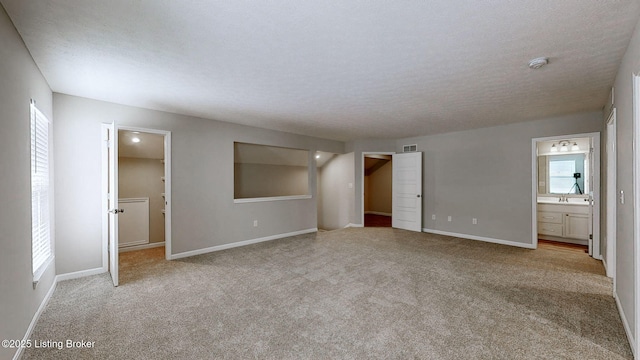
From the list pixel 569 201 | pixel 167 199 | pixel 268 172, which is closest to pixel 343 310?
pixel 167 199

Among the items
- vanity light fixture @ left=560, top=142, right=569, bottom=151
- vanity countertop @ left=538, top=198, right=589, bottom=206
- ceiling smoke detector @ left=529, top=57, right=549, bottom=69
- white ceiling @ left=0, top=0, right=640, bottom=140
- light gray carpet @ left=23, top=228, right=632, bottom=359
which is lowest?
light gray carpet @ left=23, top=228, right=632, bottom=359

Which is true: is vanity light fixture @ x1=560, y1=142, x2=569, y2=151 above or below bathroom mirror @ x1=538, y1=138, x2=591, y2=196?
above

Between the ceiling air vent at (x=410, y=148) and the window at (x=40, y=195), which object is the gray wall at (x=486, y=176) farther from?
the window at (x=40, y=195)

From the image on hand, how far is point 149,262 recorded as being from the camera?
12.9 feet

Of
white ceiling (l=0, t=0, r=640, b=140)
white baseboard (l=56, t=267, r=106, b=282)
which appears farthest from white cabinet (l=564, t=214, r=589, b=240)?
white baseboard (l=56, t=267, r=106, b=282)

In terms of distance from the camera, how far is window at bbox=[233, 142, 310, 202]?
19.6ft

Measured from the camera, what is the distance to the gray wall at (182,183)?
3.29 metres

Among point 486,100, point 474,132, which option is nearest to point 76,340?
point 486,100

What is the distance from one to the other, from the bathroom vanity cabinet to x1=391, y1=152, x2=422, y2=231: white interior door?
7.74ft

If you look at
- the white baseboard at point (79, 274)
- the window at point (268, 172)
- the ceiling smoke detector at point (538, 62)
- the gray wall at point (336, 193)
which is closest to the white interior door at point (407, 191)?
the gray wall at point (336, 193)

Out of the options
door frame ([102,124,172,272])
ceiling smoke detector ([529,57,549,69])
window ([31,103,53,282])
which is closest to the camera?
ceiling smoke detector ([529,57,549,69])

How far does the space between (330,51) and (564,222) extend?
19.1 ft

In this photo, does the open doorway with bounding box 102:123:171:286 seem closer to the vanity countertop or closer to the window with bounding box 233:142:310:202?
the window with bounding box 233:142:310:202

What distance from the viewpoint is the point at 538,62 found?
2320mm
